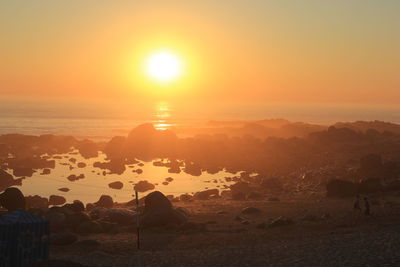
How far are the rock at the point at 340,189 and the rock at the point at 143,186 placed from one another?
66.4ft

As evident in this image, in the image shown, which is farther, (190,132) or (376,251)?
(190,132)

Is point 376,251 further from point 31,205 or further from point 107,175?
point 107,175

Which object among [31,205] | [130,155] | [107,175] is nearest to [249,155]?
[130,155]

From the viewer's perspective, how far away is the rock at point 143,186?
185 feet

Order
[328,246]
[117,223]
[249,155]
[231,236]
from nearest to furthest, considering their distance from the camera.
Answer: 1. [328,246]
2. [231,236]
3. [117,223]
4. [249,155]

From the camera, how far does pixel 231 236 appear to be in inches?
1231

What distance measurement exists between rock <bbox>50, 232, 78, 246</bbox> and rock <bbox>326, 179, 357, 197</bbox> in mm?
25199

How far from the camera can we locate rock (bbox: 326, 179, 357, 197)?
45.8 m

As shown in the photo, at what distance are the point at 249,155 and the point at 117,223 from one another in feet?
163

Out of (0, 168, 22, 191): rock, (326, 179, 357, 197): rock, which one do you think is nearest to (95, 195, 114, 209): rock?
(0, 168, 22, 191): rock

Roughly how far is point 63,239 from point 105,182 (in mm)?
30214

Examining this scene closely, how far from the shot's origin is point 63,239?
3027 cm

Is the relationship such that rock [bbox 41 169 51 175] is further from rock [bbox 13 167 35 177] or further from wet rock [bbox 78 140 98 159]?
wet rock [bbox 78 140 98 159]

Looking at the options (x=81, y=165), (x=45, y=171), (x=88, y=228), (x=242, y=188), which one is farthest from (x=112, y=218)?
(x=81, y=165)
